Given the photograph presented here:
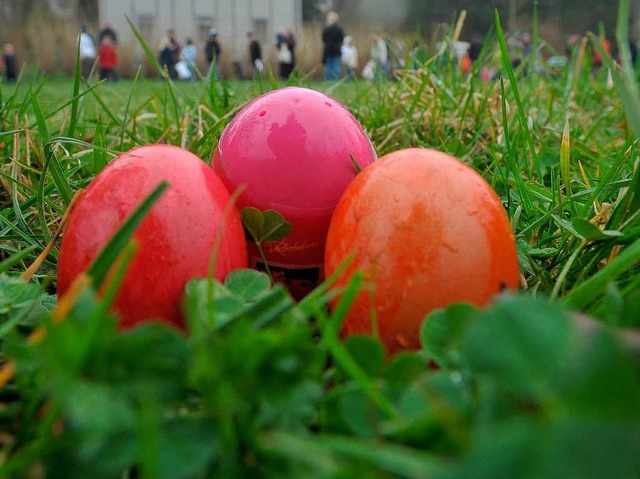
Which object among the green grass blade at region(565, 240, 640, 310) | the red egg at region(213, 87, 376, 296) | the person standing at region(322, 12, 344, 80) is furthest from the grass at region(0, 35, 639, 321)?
the person standing at region(322, 12, 344, 80)

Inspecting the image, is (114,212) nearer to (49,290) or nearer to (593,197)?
(49,290)

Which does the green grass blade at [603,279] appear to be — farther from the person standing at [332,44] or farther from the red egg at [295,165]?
the person standing at [332,44]

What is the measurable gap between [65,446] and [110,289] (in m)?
0.12

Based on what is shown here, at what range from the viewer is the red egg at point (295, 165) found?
941 millimetres

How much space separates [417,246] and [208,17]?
28580 mm

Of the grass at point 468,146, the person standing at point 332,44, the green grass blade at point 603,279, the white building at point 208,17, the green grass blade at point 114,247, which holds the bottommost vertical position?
the white building at point 208,17

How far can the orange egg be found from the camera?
74 cm

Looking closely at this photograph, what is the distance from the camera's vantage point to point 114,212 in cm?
80

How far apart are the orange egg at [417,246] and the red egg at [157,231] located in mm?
166

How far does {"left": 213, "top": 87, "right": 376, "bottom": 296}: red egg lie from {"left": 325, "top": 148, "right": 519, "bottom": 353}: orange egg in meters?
0.14

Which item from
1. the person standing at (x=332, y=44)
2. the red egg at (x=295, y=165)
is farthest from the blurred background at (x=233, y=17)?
the red egg at (x=295, y=165)

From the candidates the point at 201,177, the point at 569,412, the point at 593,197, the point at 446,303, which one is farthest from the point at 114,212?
the point at 593,197

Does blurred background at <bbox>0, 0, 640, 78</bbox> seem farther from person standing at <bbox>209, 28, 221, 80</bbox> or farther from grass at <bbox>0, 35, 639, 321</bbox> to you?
grass at <bbox>0, 35, 639, 321</bbox>

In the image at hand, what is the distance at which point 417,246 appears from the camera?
754 mm
